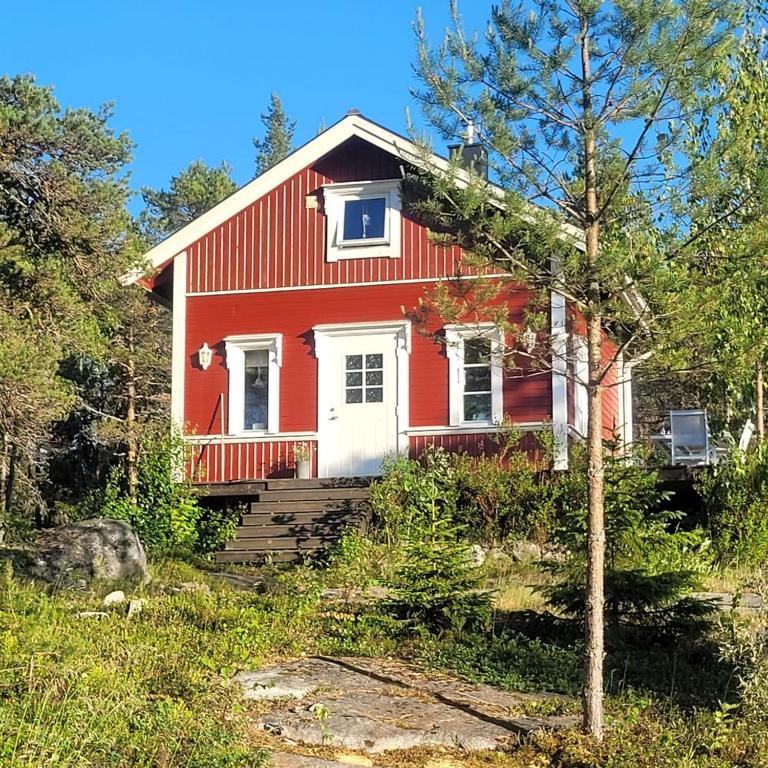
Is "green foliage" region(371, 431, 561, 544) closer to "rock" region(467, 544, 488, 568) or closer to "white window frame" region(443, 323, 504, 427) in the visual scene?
"rock" region(467, 544, 488, 568)

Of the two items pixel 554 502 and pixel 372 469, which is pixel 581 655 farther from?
pixel 372 469

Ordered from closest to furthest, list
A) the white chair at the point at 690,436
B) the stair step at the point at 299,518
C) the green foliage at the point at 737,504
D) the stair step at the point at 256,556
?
the green foliage at the point at 737,504, the stair step at the point at 256,556, the stair step at the point at 299,518, the white chair at the point at 690,436

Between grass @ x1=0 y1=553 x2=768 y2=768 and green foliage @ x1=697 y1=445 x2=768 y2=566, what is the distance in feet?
15.2

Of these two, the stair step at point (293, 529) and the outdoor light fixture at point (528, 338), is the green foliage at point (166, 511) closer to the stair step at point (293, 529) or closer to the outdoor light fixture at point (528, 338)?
the stair step at point (293, 529)

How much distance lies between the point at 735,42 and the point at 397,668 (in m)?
4.92

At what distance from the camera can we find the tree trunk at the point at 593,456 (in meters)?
7.52

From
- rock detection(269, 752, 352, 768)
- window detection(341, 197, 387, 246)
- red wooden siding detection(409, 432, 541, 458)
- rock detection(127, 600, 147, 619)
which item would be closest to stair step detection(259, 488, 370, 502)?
Answer: red wooden siding detection(409, 432, 541, 458)

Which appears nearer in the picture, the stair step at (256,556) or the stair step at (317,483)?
the stair step at (256,556)

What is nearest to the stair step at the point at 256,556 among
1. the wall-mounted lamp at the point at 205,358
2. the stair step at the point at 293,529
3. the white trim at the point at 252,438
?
the stair step at the point at 293,529

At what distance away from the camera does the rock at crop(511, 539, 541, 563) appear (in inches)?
596

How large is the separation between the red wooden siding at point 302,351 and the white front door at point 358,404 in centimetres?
24

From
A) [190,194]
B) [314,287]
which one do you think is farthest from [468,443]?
[190,194]

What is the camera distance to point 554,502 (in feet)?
52.0

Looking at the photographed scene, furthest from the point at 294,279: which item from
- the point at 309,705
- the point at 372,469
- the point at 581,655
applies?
the point at 309,705
